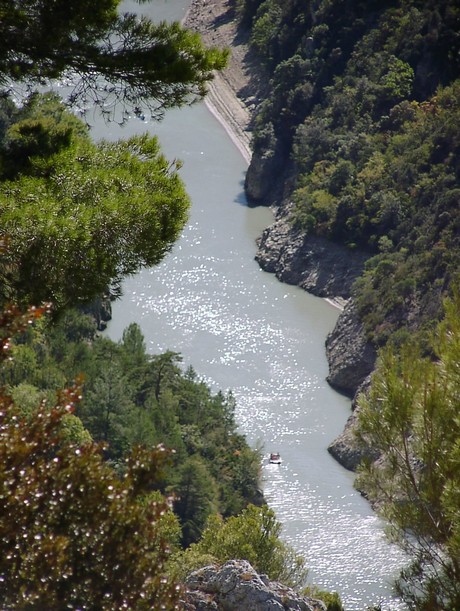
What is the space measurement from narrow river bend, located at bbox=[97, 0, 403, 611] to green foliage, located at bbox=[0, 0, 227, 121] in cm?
2000

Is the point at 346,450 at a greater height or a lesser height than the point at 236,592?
lesser

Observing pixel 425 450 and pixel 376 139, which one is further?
pixel 376 139

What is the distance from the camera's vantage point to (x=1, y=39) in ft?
37.4

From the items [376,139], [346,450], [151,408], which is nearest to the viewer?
[151,408]

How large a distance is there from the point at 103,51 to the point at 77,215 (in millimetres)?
1844

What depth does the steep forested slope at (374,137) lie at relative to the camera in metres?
47.9

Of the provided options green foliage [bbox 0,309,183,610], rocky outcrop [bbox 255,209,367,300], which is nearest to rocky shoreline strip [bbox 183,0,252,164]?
rocky outcrop [bbox 255,209,367,300]

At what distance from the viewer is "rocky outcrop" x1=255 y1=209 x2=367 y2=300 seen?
5247 cm

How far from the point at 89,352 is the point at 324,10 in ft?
102

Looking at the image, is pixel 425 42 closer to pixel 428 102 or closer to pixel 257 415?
pixel 428 102

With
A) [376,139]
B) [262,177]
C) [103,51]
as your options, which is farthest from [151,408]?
[103,51]

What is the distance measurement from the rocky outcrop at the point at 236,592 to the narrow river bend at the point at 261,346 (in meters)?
15.1

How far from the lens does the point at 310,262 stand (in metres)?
53.9

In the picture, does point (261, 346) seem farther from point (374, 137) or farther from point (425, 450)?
point (425, 450)
